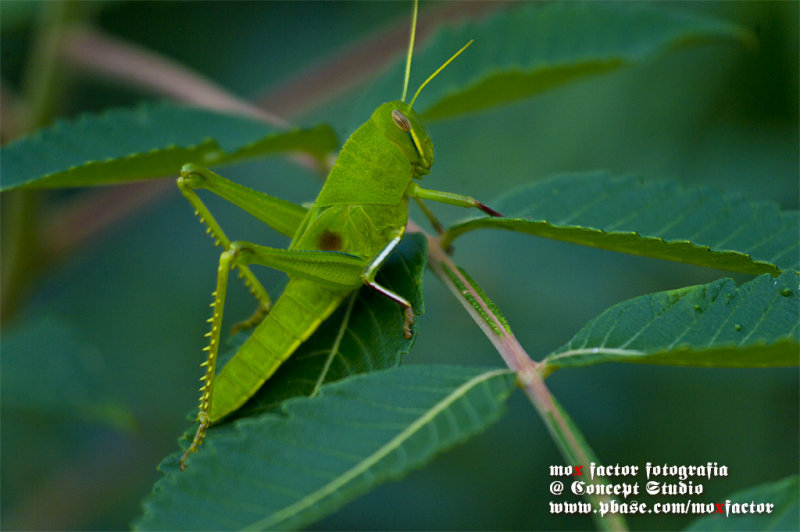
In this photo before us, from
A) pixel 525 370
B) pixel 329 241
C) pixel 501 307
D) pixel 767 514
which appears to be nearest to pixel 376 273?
pixel 329 241

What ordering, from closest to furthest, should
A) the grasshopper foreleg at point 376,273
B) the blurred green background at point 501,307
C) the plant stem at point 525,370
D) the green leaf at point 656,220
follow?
the plant stem at point 525,370 → the green leaf at point 656,220 → the grasshopper foreleg at point 376,273 → the blurred green background at point 501,307

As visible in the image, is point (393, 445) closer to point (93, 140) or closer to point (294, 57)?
point (93, 140)

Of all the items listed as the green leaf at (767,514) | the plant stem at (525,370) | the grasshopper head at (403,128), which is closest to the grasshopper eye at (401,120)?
the grasshopper head at (403,128)

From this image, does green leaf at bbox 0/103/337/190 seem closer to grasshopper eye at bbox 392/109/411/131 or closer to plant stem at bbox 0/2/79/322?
grasshopper eye at bbox 392/109/411/131

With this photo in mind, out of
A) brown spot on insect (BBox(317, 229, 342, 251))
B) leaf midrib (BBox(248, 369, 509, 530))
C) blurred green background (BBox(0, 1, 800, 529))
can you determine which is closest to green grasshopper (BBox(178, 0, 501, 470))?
brown spot on insect (BBox(317, 229, 342, 251))

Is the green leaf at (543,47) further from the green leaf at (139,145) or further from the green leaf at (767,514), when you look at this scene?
the green leaf at (767,514)
